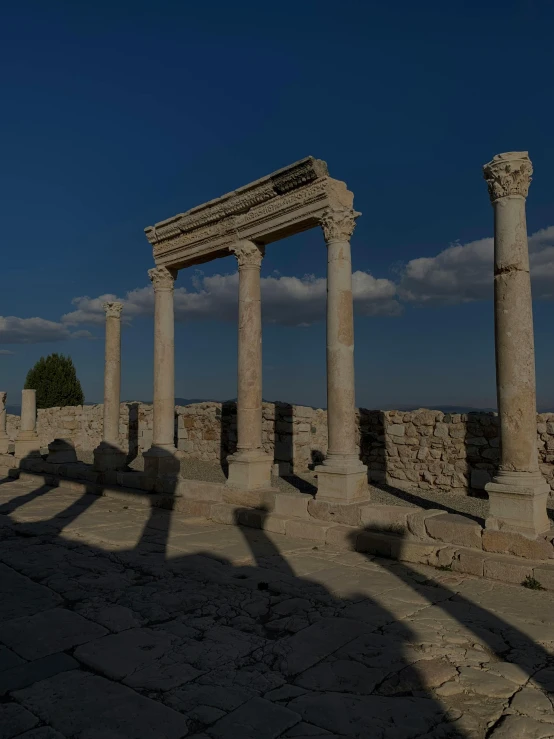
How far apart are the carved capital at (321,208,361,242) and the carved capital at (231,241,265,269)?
206cm

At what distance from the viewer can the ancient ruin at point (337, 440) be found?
7.24 metres

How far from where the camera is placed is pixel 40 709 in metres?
3.68

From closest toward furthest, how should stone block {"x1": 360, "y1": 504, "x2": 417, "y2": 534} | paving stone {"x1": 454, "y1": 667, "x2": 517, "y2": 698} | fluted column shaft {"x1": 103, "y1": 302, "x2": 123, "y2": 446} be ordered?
paving stone {"x1": 454, "y1": 667, "x2": 517, "y2": 698}, stone block {"x1": 360, "y1": 504, "x2": 417, "y2": 534}, fluted column shaft {"x1": 103, "y1": 302, "x2": 123, "y2": 446}

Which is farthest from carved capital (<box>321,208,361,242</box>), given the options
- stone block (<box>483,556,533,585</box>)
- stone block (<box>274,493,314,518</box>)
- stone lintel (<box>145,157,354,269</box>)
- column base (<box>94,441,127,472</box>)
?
column base (<box>94,441,127,472</box>)

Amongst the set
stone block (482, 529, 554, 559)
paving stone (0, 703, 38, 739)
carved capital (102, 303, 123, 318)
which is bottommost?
paving stone (0, 703, 38, 739)

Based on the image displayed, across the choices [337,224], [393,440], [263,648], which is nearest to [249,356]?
Result: [337,224]

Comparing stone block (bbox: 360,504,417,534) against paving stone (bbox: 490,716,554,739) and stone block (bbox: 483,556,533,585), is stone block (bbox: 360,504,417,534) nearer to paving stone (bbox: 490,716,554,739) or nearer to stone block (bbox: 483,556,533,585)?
stone block (bbox: 483,556,533,585)

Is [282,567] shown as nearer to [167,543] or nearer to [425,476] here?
[167,543]

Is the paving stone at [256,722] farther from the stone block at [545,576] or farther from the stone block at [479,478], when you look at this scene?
the stone block at [479,478]

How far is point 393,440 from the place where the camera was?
13.8 m

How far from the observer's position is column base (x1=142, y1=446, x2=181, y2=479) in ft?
42.3

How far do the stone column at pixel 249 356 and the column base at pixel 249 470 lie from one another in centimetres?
2

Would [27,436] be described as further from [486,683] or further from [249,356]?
[486,683]

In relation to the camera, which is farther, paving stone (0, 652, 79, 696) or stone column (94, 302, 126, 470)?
stone column (94, 302, 126, 470)
